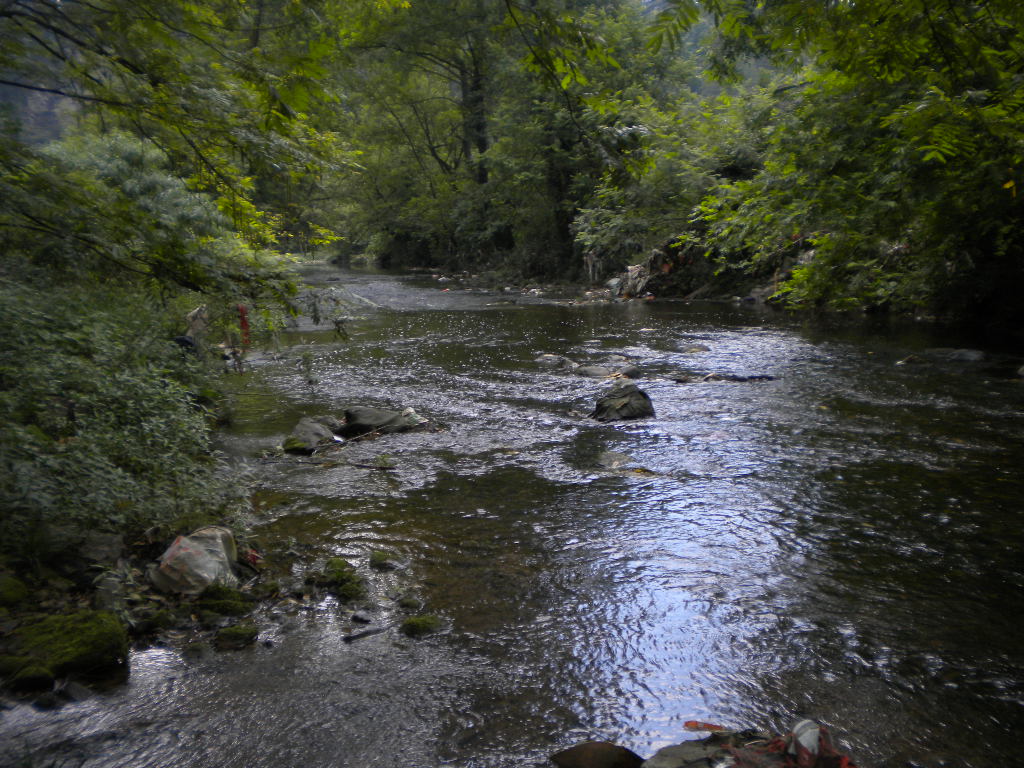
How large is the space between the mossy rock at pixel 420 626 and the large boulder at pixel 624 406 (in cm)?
489

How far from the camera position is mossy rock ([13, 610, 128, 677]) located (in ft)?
10.7

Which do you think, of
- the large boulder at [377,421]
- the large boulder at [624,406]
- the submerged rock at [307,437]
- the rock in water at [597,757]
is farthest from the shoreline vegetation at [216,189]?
the large boulder at [624,406]

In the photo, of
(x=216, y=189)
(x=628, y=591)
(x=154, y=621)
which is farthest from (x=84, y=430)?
(x=628, y=591)

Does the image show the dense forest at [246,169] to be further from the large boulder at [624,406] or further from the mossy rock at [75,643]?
the large boulder at [624,406]

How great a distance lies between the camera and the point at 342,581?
4418 millimetres

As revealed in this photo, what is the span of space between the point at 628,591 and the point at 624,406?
4425 millimetres

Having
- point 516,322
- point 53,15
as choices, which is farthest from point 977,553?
point 516,322

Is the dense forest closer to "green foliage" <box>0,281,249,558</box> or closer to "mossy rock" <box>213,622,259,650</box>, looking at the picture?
"green foliage" <box>0,281,249,558</box>

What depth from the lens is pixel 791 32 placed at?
136 inches

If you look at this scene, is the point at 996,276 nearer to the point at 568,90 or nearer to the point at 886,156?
the point at 886,156

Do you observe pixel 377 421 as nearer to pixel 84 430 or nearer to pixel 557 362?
pixel 84 430

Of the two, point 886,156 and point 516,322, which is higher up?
point 886,156

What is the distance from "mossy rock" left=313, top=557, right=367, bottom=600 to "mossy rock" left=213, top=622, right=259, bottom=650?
595 millimetres

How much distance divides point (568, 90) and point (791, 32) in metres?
1.37
